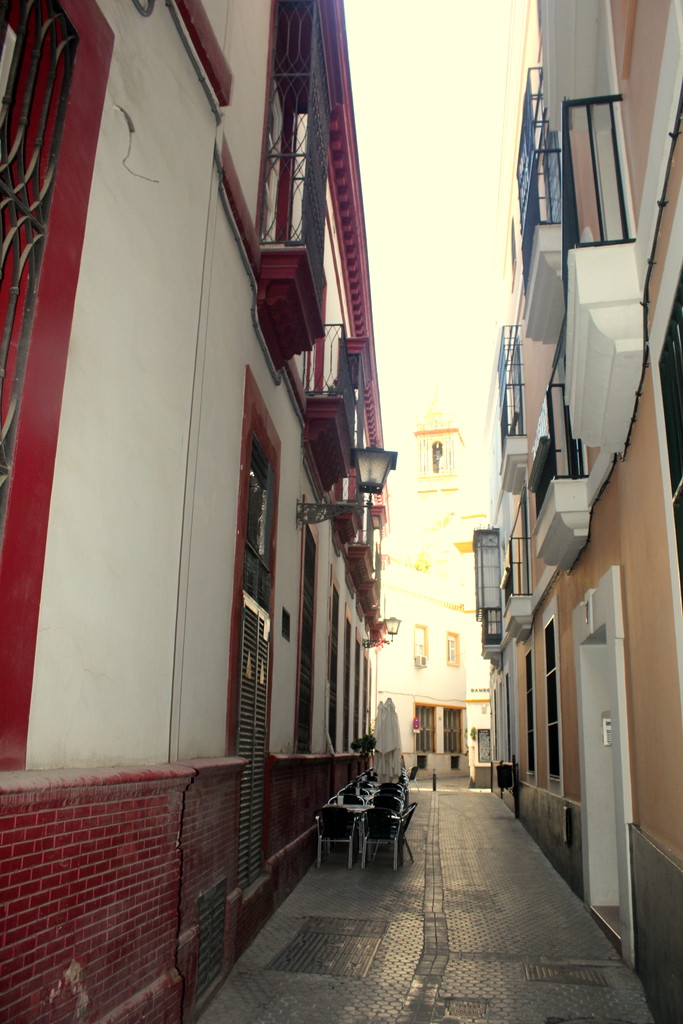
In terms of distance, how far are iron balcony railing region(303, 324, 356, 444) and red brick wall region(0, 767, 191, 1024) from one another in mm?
6979

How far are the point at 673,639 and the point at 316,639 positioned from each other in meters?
7.80

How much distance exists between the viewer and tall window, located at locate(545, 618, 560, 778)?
36.5 ft

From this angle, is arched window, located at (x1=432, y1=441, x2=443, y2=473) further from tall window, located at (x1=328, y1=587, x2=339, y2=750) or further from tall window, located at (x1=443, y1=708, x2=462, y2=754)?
tall window, located at (x1=328, y1=587, x2=339, y2=750)

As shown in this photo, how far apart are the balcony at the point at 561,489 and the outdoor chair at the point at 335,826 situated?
152 inches

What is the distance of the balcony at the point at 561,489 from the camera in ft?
25.4

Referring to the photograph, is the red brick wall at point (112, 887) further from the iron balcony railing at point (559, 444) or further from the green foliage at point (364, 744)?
the green foliage at point (364, 744)

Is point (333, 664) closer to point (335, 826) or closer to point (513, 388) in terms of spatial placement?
point (335, 826)

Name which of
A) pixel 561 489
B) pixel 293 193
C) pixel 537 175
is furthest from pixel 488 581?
pixel 293 193

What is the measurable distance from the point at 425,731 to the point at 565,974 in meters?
32.4

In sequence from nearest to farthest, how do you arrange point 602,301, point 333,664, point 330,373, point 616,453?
point 602,301 < point 616,453 < point 330,373 < point 333,664

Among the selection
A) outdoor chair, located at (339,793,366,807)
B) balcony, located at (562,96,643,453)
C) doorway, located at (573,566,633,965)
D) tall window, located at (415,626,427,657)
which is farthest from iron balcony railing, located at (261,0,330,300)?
tall window, located at (415,626,427,657)

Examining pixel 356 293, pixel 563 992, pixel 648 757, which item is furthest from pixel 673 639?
pixel 356 293

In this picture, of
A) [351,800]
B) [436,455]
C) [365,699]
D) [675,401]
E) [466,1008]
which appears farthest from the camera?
[436,455]

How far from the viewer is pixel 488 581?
80.1 feet
